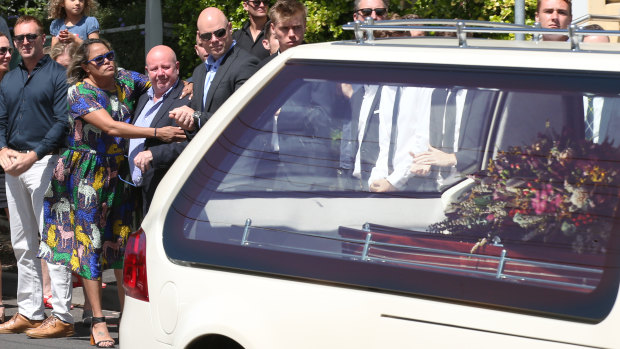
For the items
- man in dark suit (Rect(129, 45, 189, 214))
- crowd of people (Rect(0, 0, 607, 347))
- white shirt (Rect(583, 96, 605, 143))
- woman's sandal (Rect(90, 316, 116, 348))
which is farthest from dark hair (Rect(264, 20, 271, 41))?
white shirt (Rect(583, 96, 605, 143))

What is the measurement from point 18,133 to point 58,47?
136 cm

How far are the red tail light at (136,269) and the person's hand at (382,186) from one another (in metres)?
1.02

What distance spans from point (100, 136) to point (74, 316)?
2.03 m

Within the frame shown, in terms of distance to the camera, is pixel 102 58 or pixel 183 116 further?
pixel 102 58

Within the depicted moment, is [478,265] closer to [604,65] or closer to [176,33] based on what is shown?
[604,65]

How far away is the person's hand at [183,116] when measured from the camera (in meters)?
7.28

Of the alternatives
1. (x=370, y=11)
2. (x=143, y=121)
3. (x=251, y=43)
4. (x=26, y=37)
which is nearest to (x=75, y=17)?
(x=26, y=37)

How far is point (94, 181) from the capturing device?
25.8 feet

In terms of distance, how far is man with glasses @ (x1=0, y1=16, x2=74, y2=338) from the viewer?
8.55m

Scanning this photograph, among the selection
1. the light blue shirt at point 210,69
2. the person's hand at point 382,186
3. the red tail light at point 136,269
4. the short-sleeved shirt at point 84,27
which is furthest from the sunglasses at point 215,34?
the person's hand at point 382,186

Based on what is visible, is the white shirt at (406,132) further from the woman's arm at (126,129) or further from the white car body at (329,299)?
the woman's arm at (126,129)

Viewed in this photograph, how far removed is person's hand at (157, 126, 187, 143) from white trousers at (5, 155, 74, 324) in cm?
146

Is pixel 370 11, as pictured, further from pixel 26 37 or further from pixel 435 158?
pixel 435 158

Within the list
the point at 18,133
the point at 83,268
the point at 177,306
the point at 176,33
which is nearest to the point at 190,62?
the point at 176,33
